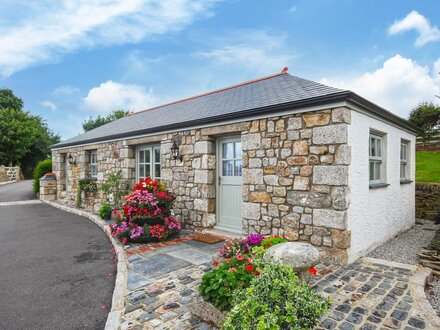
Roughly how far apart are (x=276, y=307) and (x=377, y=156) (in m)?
4.82

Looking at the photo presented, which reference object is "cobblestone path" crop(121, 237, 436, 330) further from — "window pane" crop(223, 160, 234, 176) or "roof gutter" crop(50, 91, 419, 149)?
"roof gutter" crop(50, 91, 419, 149)

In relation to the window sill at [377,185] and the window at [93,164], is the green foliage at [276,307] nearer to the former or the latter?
the window sill at [377,185]

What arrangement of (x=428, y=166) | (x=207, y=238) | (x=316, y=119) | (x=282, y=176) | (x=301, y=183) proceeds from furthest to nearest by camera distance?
(x=428, y=166) → (x=207, y=238) → (x=282, y=176) → (x=301, y=183) → (x=316, y=119)

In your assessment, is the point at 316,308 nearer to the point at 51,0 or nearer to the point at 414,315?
Result: the point at 414,315

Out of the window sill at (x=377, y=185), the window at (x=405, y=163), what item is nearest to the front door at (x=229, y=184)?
the window sill at (x=377, y=185)

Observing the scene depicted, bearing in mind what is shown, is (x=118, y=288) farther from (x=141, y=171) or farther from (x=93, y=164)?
(x=93, y=164)

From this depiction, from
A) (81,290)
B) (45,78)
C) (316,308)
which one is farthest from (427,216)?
(45,78)

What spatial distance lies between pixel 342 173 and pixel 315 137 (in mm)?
743

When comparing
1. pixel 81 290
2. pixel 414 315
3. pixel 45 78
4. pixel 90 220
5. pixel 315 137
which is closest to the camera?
pixel 414 315

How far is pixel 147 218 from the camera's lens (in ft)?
19.7

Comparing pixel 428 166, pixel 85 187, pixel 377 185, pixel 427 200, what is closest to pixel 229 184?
pixel 377 185

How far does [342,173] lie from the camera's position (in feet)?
13.6

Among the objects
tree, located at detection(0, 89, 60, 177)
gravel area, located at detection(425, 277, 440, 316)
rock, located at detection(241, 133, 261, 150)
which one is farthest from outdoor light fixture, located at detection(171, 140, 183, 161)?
tree, located at detection(0, 89, 60, 177)

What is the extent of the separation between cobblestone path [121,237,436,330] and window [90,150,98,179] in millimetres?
6690
